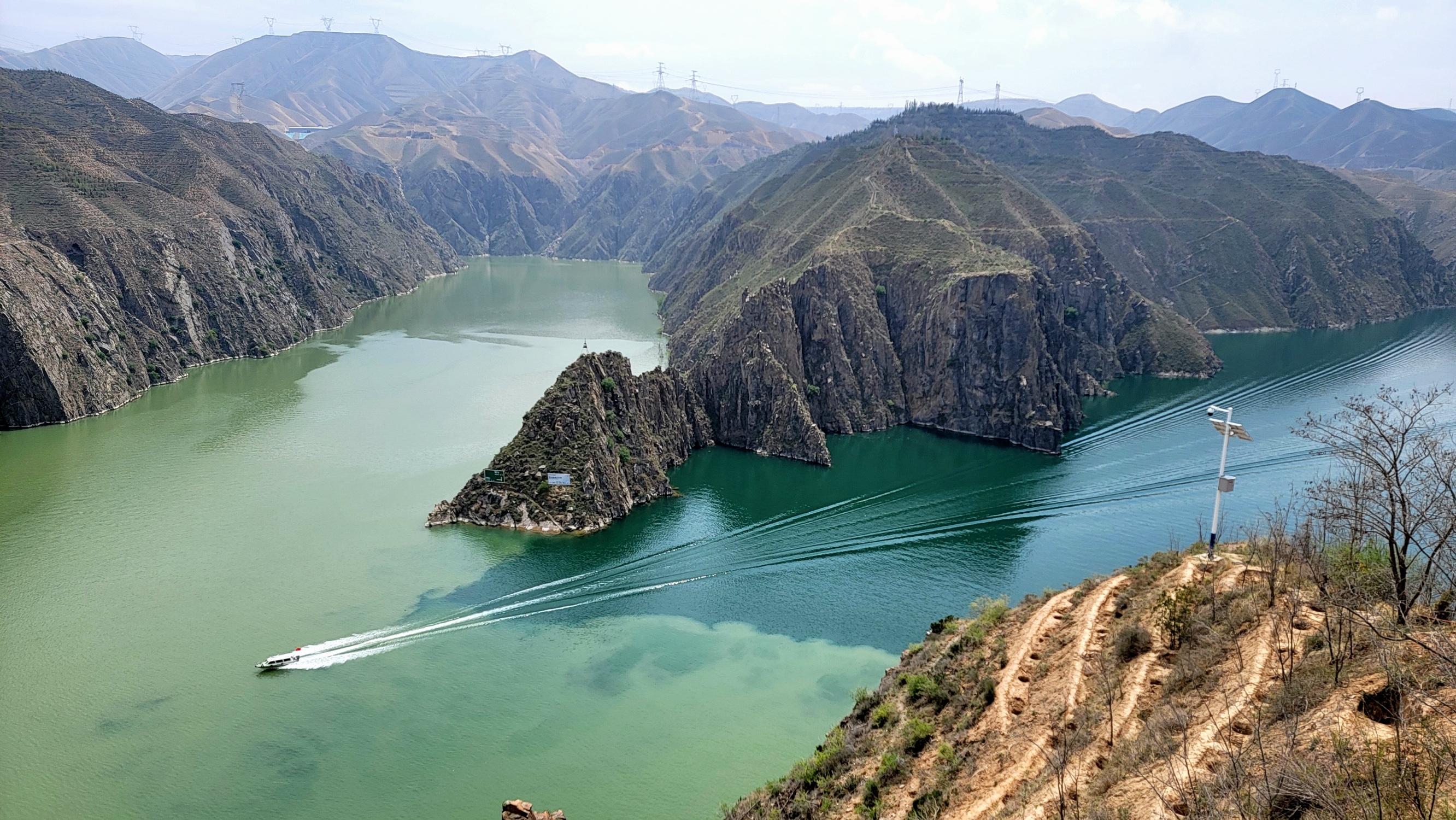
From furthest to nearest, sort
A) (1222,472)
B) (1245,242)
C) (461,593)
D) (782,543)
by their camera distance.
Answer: (1245,242) < (782,543) < (461,593) < (1222,472)

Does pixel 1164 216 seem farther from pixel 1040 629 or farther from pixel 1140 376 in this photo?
pixel 1040 629

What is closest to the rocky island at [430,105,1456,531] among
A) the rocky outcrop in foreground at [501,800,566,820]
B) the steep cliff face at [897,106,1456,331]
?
the steep cliff face at [897,106,1456,331]

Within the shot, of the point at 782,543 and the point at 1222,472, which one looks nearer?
the point at 1222,472

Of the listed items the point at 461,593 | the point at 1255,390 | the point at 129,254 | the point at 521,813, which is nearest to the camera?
the point at 521,813

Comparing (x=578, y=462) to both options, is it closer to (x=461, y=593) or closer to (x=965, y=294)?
(x=461, y=593)

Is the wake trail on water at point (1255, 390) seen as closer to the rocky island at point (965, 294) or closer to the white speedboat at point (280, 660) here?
the rocky island at point (965, 294)

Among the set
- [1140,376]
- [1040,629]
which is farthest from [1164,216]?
[1040,629]

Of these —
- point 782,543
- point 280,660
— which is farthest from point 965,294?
point 280,660
